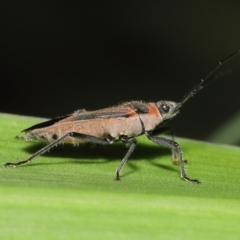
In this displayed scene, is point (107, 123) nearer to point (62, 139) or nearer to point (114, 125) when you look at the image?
point (114, 125)

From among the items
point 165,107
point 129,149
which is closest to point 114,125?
point 129,149

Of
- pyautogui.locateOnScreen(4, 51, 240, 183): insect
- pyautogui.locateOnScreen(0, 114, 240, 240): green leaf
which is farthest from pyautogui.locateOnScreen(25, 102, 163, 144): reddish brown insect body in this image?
pyautogui.locateOnScreen(0, 114, 240, 240): green leaf

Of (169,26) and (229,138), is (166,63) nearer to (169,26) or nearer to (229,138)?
(169,26)

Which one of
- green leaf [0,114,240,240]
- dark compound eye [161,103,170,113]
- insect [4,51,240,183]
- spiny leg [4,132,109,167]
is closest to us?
green leaf [0,114,240,240]

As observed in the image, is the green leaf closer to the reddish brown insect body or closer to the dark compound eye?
the reddish brown insect body

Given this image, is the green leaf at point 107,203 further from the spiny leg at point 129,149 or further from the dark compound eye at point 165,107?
the dark compound eye at point 165,107

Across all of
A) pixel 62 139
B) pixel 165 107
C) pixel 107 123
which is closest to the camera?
Result: pixel 62 139
